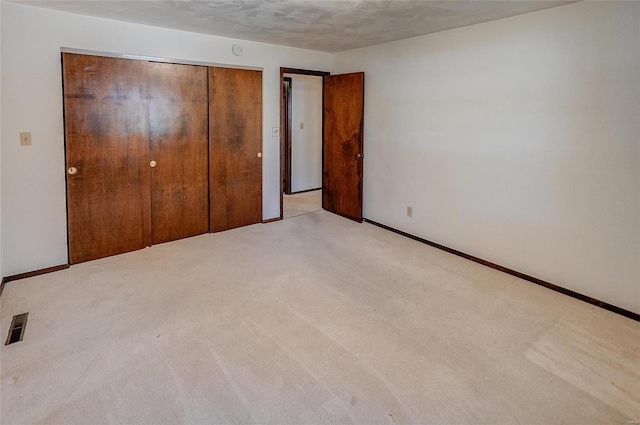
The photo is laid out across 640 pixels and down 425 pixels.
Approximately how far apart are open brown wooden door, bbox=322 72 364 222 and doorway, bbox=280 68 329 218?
0.85m

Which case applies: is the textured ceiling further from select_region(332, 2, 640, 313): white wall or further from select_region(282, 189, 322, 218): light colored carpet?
select_region(282, 189, 322, 218): light colored carpet

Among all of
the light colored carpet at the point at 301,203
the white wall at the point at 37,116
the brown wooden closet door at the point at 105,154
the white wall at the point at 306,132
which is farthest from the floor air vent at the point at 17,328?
the white wall at the point at 306,132

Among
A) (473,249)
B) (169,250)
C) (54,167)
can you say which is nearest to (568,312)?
(473,249)

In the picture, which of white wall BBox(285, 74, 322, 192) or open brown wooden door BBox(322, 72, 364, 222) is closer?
open brown wooden door BBox(322, 72, 364, 222)

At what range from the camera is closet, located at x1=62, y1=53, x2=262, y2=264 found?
145 inches

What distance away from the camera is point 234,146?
190 inches

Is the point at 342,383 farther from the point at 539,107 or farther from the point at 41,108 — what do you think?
the point at 41,108

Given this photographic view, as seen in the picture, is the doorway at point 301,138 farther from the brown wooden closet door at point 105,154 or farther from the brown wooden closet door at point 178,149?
the brown wooden closet door at point 105,154

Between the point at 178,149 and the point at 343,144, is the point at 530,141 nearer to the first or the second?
the point at 343,144

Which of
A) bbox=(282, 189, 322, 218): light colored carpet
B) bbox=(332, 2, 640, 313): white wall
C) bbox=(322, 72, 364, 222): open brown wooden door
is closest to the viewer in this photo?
bbox=(332, 2, 640, 313): white wall

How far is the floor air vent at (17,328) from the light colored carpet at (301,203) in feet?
10.9

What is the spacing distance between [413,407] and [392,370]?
0.97 feet

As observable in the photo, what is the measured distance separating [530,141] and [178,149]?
138 inches

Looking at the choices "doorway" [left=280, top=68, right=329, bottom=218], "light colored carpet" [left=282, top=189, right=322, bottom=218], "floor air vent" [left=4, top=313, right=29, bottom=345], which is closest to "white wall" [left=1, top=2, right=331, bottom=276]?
"floor air vent" [left=4, top=313, right=29, bottom=345]
